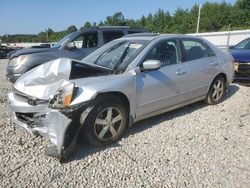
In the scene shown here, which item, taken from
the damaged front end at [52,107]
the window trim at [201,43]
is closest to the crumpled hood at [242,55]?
the window trim at [201,43]

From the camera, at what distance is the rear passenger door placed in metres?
5.50

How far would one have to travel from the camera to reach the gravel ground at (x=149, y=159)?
3.34 meters

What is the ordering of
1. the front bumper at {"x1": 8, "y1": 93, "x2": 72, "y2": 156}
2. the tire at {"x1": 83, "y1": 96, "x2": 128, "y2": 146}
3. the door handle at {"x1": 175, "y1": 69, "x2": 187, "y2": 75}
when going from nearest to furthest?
the front bumper at {"x1": 8, "y1": 93, "x2": 72, "y2": 156} → the tire at {"x1": 83, "y1": 96, "x2": 128, "y2": 146} → the door handle at {"x1": 175, "y1": 69, "x2": 187, "y2": 75}

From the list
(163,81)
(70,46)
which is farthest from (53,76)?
(70,46)

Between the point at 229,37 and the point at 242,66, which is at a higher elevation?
the point at 229,37

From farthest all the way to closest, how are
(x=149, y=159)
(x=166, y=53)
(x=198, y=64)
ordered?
(x=198, y=64)
(x=166, y=53)
(x=149, y=159)

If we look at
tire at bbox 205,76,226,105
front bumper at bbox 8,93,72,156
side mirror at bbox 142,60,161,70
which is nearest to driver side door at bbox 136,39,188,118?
side mirror at bbox 142,60,161,70

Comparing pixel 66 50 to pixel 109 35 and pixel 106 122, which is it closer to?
pixel 109 35

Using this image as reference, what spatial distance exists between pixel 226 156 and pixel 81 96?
6.90 ft

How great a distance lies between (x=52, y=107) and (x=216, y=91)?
3880 millimetres

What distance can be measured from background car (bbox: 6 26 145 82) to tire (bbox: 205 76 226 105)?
13.2 feet

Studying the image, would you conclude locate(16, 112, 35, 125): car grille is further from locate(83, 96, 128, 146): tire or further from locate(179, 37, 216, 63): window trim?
locate(179, 37, 216, 63): window trim

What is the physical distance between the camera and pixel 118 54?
4934 mm

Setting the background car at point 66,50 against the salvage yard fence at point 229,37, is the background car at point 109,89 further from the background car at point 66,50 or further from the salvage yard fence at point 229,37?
the salvage yard fence at point 229,37
